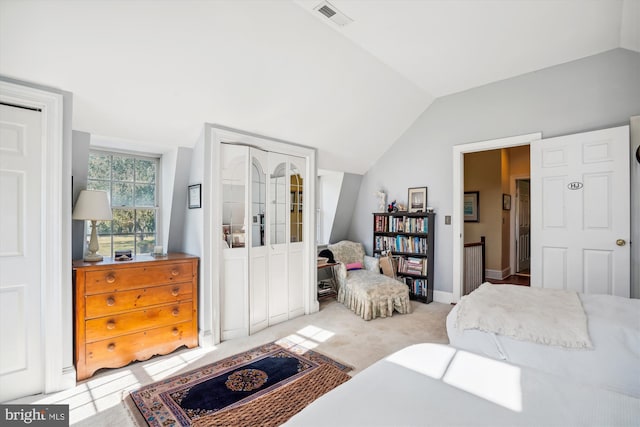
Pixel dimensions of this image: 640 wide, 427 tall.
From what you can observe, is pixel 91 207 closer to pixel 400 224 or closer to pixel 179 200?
pixel 179 200

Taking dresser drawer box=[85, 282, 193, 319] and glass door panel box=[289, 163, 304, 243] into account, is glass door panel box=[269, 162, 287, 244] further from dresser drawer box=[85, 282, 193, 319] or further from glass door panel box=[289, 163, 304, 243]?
dresser drawer box=[85, 282, 193, 319]

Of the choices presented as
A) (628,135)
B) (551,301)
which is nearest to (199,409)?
(551,301)

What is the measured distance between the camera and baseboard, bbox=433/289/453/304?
14.5 ft

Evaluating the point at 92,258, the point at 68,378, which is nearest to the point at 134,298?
the point at 92,258

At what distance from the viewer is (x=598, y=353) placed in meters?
1.76

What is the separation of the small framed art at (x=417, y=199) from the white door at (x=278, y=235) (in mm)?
1970

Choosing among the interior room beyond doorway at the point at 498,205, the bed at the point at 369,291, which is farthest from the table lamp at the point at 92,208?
the interior room beyond doorway at the point at 498,205

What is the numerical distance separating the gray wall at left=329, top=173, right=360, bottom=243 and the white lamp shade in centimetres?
330

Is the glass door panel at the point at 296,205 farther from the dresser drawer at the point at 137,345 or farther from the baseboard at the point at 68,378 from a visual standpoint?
the baseboard at the point at 68,378

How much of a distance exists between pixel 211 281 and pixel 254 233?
0.70 metres

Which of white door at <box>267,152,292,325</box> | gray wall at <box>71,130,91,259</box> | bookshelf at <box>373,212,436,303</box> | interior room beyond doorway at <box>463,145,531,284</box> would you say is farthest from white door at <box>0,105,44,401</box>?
interior room beyond doorway at <box>463,145,531,284</box>

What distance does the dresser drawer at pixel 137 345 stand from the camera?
249 centimetres

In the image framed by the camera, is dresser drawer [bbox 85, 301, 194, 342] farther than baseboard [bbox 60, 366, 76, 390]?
Yes

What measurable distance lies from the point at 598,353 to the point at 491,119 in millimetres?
3138
